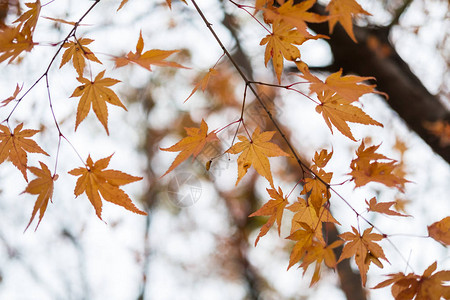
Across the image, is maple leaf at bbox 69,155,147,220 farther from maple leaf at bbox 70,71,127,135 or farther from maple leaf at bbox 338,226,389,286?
maple leaf at bbox 338,226,389,286

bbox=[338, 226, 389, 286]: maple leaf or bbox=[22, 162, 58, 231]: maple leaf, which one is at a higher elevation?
bbox=[22, 162, 58, 231]: maple leaf

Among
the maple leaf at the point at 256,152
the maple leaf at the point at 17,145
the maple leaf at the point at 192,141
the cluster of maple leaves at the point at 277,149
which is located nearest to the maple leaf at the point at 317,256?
the cluster of maple leaves at the point at 277,149

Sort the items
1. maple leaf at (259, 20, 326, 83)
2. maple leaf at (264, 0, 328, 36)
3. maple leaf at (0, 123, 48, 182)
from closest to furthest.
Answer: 1. maple leaf at (264, 0, 328, 36)
2. maple leaf at (259, 20, 326, 83)
3. maple leaf at (0, 123, 48, 182)

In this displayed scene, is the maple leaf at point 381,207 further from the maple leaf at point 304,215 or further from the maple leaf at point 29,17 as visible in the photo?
the maple leaf at point 29,17

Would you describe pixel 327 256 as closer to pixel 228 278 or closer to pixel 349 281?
pixel 349 281

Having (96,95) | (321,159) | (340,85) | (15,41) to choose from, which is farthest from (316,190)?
(15,41)

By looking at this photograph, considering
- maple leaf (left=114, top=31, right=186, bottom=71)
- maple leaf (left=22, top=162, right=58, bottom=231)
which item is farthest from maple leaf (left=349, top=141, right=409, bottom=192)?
maple leaf (left=22, top=162, right=58, bottom=231)

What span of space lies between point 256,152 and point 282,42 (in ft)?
0.79

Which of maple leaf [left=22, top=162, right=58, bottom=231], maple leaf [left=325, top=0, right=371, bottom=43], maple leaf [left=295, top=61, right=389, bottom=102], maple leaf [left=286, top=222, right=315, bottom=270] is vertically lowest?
maple leaf [left=286, top=222, right=315, bottom=270]

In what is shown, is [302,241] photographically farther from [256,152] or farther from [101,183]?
[101,183]

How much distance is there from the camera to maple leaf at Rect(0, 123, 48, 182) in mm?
780

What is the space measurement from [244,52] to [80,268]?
387cm

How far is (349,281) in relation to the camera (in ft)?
6.42

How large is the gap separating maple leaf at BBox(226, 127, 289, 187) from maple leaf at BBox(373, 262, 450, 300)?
34cm
